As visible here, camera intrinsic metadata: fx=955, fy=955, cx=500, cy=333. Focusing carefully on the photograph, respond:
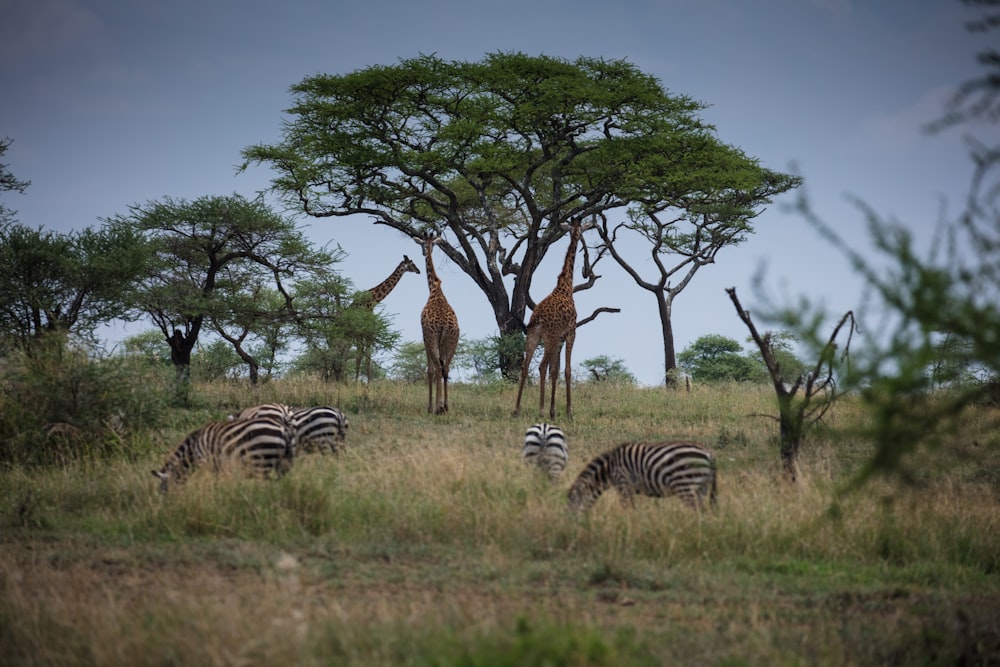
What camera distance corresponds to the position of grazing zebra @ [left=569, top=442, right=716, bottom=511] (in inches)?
354

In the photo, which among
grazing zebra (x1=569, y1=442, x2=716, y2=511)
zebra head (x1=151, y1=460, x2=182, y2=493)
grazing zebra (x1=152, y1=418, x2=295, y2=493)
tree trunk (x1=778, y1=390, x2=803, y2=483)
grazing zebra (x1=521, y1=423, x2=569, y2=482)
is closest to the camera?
grazing zebra (x1=569, y1=442, x2=716, y2=511)

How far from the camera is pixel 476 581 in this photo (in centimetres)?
704

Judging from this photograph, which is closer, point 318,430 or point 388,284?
point 318,430

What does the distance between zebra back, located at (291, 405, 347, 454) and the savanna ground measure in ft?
1.20

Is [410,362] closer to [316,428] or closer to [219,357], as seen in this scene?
[219,357]

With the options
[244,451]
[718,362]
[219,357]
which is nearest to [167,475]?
[244,451]

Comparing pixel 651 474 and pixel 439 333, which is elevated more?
pixel 439 333

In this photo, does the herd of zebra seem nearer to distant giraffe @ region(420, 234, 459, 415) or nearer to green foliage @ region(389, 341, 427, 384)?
distant giraffe @ region(420, 234, 459, 415)

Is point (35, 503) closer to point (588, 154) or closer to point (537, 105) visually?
point (537, 105)

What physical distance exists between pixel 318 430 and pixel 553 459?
2.93 metres

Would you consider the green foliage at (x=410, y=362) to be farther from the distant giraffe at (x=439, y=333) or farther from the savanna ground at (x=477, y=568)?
the savanna ground at (x=477, y=568)

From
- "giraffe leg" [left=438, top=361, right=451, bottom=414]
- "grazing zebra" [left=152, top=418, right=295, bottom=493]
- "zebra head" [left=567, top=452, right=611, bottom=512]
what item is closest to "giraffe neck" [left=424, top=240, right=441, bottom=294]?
"giraffe leg" [left=438, top=361, right=451, bottom=414]

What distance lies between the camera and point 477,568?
7332 mm

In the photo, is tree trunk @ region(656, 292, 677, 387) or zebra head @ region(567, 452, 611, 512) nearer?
zebra head @ region(567, 452, 611, 512)
